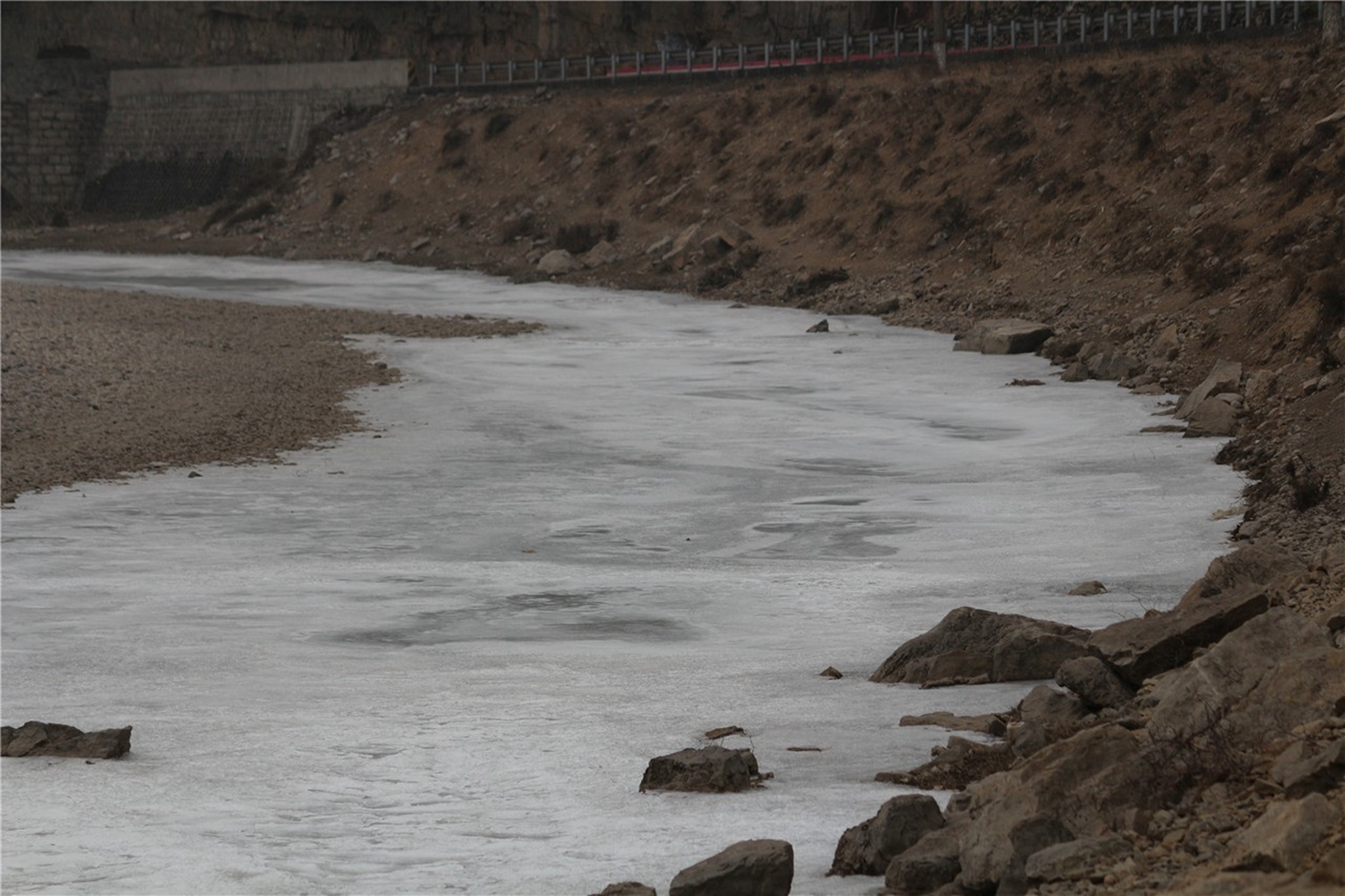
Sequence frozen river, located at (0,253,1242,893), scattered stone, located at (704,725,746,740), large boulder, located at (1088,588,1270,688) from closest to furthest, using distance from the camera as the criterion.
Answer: frozen river, located at (0,253,1242,893) → large boulder, located at (1088,588,1270,688) → scattered stone, located at (704,725,746,740)

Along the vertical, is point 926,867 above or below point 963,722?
above

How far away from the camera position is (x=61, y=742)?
8.97m

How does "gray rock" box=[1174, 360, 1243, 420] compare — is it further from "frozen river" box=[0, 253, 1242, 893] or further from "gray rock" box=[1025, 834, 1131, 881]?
"gray rock" box=[1025, 834, 1131, 881]

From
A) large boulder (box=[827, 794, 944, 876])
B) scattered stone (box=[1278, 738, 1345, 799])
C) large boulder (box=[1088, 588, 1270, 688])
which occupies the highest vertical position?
scattered stone (box=[1278, 738, 1345, 799])

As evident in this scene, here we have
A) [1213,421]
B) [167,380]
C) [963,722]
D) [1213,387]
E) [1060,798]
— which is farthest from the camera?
[167,380]

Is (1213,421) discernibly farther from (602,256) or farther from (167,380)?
(602,256)

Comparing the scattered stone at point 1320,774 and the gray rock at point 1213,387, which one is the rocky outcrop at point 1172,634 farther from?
the gray rock at point 1213,387

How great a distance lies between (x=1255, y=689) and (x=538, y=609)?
678cm

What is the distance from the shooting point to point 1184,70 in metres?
35.9

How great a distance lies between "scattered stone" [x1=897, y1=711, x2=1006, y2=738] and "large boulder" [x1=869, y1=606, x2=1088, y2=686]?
67 cm

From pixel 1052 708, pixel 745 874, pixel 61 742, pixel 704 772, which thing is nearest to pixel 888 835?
pixel 745 874

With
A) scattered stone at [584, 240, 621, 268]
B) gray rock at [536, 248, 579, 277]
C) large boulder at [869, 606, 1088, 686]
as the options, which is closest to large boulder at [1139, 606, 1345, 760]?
large boulder at [869, 606, 1088, 686]

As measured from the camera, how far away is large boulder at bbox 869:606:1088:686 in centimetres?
962

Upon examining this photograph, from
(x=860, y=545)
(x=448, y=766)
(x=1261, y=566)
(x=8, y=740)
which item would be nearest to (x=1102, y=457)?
(x=860, y=545)
